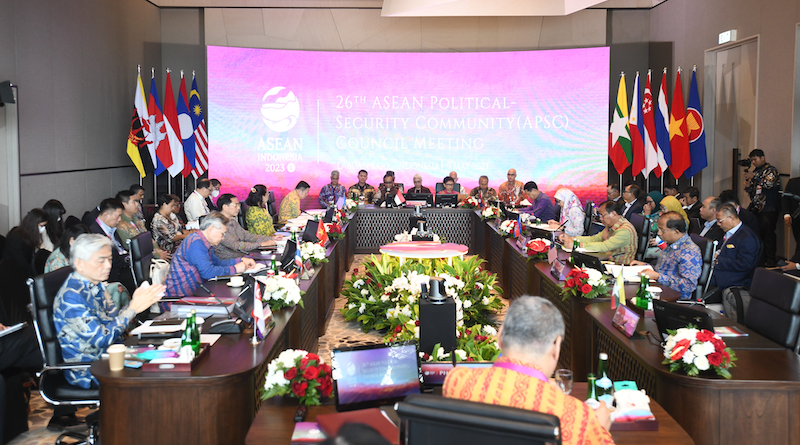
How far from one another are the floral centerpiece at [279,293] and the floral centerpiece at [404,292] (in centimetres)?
169

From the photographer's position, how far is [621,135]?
11.3 metres

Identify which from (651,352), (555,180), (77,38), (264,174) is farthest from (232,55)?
(651,352)

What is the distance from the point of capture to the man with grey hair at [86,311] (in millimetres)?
3131

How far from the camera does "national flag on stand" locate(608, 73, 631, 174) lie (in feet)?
36.9

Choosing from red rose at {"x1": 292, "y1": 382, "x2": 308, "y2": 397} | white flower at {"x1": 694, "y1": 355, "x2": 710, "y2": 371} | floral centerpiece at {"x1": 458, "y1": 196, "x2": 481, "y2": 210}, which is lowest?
red rose at {"x1": 292, "y1": 382, "x2": 308, "y2": 397}

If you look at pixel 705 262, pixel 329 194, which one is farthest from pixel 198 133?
pixel 705 262

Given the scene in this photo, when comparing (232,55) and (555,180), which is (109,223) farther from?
(555,180)

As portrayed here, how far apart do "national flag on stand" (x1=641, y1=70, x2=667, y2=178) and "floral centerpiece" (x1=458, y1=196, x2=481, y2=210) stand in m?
3.02

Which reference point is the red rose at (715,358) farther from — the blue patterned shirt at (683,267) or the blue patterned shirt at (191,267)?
the blue patterned shirt at (191,267)

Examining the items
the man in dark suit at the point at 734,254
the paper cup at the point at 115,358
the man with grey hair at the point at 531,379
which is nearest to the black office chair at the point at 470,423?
the man with grey hair at the point at 531,379

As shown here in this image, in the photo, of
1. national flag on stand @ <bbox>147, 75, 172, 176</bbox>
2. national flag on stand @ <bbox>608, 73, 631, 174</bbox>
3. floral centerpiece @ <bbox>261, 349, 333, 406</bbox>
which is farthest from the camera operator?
national flag on stand @ <bbox>147, 75, 172, 176</bbox>

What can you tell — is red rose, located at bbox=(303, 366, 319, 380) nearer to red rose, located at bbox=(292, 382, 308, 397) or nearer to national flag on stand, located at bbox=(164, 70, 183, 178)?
red rose, located at bbox=(292, 382, 308, 397)

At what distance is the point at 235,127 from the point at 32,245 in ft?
22.7

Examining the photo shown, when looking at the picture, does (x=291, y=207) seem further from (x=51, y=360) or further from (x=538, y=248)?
(x=51, y=360)
